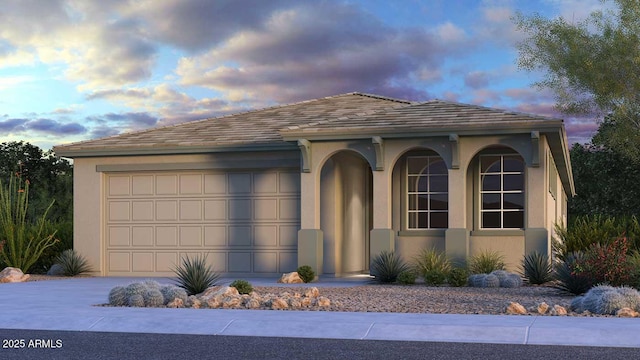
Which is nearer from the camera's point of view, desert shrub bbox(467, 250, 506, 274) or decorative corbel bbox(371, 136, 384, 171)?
desert shrub bbox(467, 250, 506, 274)

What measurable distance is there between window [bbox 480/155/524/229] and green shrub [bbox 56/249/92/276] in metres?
10.5

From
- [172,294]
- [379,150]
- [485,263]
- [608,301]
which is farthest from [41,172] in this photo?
[608,301]

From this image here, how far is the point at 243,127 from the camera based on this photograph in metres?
24.5

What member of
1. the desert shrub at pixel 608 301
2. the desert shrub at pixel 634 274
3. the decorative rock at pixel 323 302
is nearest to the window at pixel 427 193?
the desert shrub at pixel 634 274

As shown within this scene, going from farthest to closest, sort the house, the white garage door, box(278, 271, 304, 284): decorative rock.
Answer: the white garage door < the house < box(278, 271, 304, 284): decorative rock

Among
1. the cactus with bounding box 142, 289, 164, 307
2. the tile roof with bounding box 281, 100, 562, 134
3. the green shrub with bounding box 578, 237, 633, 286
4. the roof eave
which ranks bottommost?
the cactus with bounding box 142, 289, 164, 307

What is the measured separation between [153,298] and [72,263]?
1035 centimetres

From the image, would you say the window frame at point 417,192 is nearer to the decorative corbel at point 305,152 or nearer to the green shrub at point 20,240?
the decorative corbel at point 305,152

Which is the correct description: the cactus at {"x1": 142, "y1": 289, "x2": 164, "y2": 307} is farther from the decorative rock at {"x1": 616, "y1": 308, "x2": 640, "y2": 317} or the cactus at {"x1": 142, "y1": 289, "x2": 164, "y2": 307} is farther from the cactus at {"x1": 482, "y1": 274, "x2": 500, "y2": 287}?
the cactus at {"x1": 482, "y1": 274, "x2": 500, "y2": 287}

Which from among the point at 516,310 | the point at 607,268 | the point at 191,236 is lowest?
the point at 516,310

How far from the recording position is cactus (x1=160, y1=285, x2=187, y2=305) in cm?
1423

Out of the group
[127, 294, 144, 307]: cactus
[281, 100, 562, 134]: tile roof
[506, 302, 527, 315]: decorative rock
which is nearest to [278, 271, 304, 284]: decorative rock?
[281, 100, 562, 134]: tile roof

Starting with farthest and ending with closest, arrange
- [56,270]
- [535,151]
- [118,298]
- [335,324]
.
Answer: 1. [56,270]
2. [535,151]
3. [118,298]
4. [335,324]

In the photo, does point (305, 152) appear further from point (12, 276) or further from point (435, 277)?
point (12, 276)
